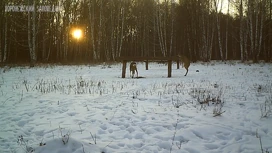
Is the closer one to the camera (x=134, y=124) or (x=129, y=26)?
(x=134, y=124)

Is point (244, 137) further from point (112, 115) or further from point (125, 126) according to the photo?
point (112, 115)

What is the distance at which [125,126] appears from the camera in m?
4.12

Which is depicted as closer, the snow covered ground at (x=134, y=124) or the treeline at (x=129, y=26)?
the snow covered ground at (x=134, y=124)

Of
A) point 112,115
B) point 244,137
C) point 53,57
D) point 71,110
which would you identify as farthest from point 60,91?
point 53,57

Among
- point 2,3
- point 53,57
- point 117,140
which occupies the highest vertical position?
point 2,3

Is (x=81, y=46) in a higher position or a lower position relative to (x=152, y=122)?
higher

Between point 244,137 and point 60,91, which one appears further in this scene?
point 60,91

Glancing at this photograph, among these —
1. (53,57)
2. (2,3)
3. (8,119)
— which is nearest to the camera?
(8,119)

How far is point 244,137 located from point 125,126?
86.2 inches

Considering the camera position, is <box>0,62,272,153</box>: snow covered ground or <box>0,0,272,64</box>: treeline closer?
<box>0,62,272,153</box>: snow covered ground

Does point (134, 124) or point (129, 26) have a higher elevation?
point (129, 26)

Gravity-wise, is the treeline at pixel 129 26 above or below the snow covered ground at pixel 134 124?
above

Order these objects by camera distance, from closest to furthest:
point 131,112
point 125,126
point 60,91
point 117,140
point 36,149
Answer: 1. point 36,149
2. point 117,140
3. point 125,126
4. point 131,112
5. point 60,91

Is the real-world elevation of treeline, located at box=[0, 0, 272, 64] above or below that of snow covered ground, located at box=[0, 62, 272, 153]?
above
